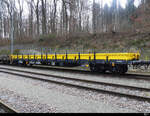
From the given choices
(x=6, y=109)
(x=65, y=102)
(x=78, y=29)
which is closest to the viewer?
(x=6, y=109)

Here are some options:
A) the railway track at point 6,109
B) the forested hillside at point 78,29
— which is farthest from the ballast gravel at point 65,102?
the forested hillside at point 78,29

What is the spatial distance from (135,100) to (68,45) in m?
25.4

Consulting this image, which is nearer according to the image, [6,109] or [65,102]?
[6,109]

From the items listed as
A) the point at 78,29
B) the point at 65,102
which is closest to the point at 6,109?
the point at 65,102

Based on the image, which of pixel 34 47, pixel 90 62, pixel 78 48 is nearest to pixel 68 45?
pixel 78 48

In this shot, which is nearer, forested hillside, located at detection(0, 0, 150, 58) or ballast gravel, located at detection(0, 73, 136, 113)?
ballast gravel, located at detection(0, 73, 136, 113)

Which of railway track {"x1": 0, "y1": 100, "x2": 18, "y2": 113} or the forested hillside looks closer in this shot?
railway track {"x1": 0, "y1": 100, "x2": 18, "y2": 113}

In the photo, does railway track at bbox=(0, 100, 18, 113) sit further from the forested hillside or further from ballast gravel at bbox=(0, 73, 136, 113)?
the forested hillside

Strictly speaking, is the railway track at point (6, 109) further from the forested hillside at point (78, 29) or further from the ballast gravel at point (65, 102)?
the forested hillside at point (78, 29)

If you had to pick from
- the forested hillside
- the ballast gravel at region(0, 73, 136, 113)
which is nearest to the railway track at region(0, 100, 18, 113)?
the ballast gravel at region(0, 73, 136, 113)

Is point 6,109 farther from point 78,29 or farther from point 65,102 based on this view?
point 78,29

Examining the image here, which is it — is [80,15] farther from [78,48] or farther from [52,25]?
[78,48]

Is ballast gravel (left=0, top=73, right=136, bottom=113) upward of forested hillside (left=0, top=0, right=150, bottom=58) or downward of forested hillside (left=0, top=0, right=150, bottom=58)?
downward

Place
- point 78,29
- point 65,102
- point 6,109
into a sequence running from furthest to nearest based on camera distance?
point 78,29
point 65,102
point 6,109
